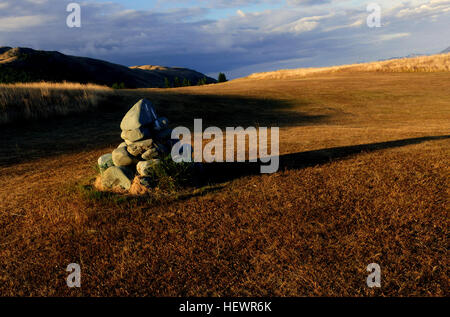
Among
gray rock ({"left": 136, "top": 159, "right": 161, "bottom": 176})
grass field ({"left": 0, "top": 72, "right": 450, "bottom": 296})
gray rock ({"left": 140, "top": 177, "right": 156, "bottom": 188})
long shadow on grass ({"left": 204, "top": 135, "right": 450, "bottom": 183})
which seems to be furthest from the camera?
long shadow on grass ({"left": 204, "top": 135, "right": 450, "bottom": 183})

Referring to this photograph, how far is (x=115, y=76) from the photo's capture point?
16175 cm

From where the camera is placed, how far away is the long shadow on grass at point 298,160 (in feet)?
30.9

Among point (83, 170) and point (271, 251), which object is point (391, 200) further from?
point (83, 170)

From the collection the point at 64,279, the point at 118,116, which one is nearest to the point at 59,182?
the point at 64,279

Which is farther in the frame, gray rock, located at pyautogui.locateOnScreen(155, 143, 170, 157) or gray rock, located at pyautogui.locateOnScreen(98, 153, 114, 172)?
gray rock, located at pyautogui.locateOnScreen(98, 153, 114, 172)

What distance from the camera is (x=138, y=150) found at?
868cm

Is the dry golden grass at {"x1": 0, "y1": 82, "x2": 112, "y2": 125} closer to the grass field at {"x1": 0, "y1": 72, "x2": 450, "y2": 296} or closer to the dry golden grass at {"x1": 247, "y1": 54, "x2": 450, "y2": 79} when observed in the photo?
the grass field at {"x1": 0, "y1": 72, "x2": 450, "y2": 296}

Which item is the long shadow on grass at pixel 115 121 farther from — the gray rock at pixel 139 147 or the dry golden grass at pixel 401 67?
the dry golden grass at pixel 401 67

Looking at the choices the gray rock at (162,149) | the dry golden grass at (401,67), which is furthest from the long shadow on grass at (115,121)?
the dry golden grass at (401,67)

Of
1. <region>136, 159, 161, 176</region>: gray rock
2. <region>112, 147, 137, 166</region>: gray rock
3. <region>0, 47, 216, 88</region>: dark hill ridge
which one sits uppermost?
<region>0, 47, 216, 88</region>: dark hill ridge

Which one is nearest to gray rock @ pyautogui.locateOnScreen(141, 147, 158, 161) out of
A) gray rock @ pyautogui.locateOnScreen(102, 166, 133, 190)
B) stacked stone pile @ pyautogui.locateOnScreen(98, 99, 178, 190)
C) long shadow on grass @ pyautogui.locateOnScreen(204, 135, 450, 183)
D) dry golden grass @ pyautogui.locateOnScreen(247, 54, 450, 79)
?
stacked stone pile @ pyautogui.locateOnScreen(98, 99, 178, 190)

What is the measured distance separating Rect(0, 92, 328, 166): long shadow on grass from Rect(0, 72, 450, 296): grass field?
1.68 meters

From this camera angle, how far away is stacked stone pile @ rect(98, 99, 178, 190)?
8305 millimetres

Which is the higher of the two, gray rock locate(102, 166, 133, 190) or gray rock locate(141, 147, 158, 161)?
gray rock locate(141, 147, 158, 161)
